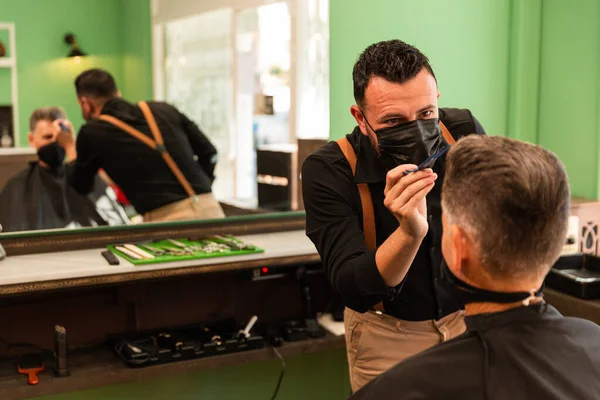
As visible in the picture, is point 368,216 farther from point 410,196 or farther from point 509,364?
point 509,364

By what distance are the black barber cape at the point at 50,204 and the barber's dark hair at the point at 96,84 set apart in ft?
1.09

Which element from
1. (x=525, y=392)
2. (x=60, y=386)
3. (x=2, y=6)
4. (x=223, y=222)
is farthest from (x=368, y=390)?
(x=2, y=6)

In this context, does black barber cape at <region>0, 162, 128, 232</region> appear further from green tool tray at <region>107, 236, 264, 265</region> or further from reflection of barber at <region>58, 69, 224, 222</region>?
green tool tray at <region>107, 236, 264, 265</region>

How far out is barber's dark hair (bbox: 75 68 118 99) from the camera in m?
3.04

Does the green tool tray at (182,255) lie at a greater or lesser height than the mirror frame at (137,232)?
lesser

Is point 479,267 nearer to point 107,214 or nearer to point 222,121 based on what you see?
point 107,214

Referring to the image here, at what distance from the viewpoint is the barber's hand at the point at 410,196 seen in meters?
1.81

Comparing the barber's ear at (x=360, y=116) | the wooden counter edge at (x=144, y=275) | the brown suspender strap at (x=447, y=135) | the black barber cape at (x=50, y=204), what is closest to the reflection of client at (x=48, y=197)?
the black barber cape at (x=50, y=204)

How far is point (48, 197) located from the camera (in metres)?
3.05

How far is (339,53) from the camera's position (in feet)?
11.2

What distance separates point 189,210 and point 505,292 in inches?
79.3

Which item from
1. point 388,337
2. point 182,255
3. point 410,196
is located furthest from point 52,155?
point 410,196

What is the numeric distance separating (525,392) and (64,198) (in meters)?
2.20

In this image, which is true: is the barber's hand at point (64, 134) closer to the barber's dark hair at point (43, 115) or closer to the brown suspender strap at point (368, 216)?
the barber's dark hair at point (43, 115)
